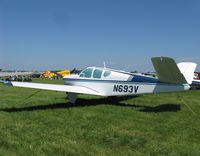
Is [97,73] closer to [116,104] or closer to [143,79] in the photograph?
[116,104]

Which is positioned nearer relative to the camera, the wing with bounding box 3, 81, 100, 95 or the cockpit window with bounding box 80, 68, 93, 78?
the wing with bounding box 3, 81, 100, 95

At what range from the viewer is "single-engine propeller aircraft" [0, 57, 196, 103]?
9.84 meters

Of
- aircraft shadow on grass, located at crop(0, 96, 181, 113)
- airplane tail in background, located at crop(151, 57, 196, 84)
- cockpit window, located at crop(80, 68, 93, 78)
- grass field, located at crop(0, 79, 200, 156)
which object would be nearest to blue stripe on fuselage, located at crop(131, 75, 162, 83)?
airplane tail in background, located at crop(151, 57, 196, 84)

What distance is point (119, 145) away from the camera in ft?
19.5

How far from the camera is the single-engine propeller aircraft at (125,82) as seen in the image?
9.84 m

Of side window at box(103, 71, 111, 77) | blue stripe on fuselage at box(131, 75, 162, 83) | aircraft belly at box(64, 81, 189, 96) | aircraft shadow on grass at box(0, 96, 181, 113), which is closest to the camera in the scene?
aircraft belly at box(64, 81, 189, 96)

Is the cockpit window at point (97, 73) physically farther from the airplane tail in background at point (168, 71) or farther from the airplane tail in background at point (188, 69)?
the airplane tail in background at point (188, 69)

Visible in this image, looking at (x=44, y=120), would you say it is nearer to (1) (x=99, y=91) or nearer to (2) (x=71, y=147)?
(2) (x=71, y=147)

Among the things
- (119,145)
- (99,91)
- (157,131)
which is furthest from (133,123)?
(99,91)

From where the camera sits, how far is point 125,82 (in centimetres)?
1170

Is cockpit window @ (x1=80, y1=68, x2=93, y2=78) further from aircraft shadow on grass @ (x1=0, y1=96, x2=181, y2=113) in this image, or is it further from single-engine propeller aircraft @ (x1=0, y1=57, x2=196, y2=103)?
aircraft shadow on grass @ (x1=0, y1=96, x2=181, y2=113)

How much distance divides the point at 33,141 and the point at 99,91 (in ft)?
21.7

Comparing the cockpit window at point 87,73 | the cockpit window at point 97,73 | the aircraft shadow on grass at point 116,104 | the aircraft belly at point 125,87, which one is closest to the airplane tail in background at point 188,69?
the aircraft belly at point 125,87

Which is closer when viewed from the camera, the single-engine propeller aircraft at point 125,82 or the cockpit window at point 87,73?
the single-engine propeller aircraft at point 125,82
